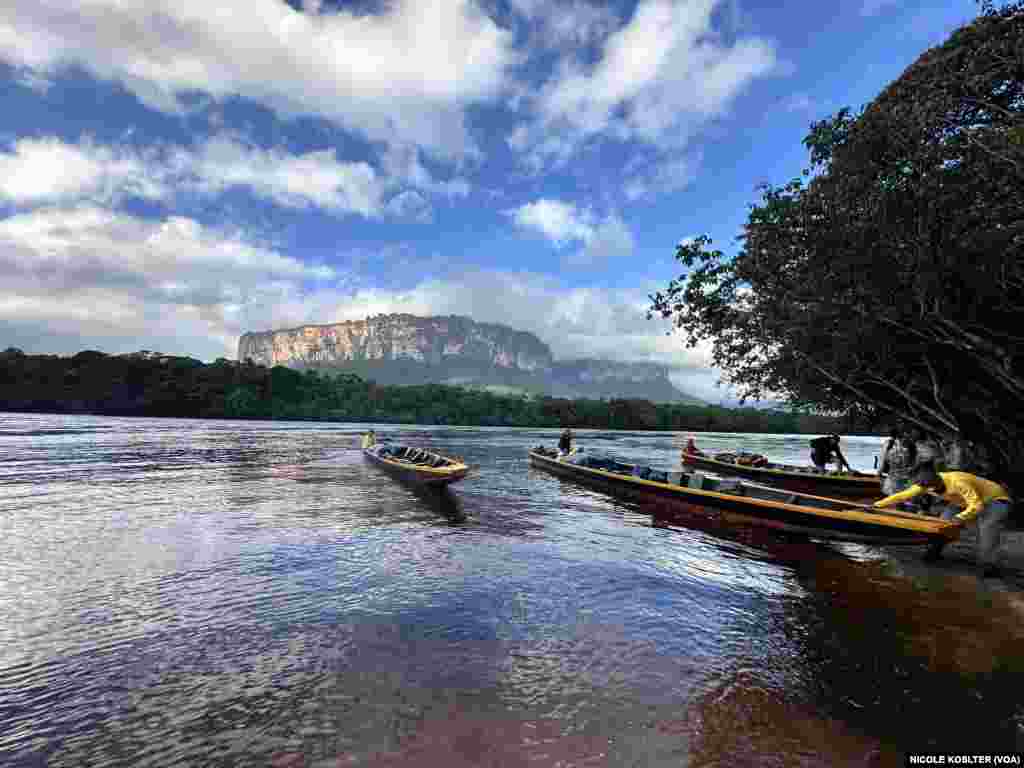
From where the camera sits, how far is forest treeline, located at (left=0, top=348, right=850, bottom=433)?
300 feet

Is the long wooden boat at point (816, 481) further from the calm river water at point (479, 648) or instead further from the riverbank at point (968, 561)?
the calm river water at point (479, 648)

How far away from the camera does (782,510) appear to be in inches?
538

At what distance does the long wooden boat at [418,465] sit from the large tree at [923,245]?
44.0 feet

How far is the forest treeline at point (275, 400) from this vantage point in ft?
300

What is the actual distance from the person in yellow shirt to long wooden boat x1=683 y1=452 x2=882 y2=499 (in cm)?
1187

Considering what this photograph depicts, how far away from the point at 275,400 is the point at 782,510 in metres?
104

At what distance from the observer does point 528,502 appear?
2008 cm

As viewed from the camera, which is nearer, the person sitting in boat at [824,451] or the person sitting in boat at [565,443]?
the person sitting in boat at [824,451]

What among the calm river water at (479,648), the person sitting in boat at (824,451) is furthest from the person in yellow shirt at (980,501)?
the person sitting in boat at (824,451)

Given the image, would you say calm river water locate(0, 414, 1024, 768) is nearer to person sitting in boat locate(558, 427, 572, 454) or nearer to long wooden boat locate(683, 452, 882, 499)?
long wooden boat locate(683, 452, 882, 499)

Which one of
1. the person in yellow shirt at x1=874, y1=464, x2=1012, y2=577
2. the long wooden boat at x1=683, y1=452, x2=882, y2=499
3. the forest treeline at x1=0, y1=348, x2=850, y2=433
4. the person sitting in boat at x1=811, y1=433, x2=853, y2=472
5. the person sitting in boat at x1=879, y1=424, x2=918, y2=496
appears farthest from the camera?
the forest treeline at x1=0, y1=348, x2=850, y2=433

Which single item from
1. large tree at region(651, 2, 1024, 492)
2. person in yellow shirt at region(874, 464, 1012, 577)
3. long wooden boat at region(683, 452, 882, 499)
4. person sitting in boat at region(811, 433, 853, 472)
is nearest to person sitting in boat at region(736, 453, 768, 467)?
long wooden boat at region(683, 452, 882, 499)

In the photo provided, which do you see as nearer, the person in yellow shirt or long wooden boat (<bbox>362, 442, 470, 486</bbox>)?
the person in yellow shirt

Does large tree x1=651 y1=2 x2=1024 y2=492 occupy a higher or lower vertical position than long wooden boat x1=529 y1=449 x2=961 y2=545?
higher
